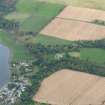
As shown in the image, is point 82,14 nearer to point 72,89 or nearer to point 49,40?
point 49,40

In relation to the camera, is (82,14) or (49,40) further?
(82,14)

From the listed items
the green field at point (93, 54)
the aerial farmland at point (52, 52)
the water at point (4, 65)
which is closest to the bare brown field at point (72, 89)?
the aerial farmland at point (52, 52)

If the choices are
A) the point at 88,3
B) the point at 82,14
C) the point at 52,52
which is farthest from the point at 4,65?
the point at 88,3

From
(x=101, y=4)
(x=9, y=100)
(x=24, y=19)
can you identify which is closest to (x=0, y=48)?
(x=24, y=19)

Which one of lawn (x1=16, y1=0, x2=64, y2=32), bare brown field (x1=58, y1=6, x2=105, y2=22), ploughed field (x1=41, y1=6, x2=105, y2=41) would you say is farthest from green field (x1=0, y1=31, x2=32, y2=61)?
bare brown field (x1=58, y1=6, x2=105, y2=22)

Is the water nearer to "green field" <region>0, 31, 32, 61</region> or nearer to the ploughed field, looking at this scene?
"green field" <region>0, 31, 32, 61</region>

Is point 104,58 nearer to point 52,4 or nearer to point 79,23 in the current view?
point 79,23

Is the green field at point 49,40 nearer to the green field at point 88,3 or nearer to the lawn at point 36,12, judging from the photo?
the lawn at point 36,12
